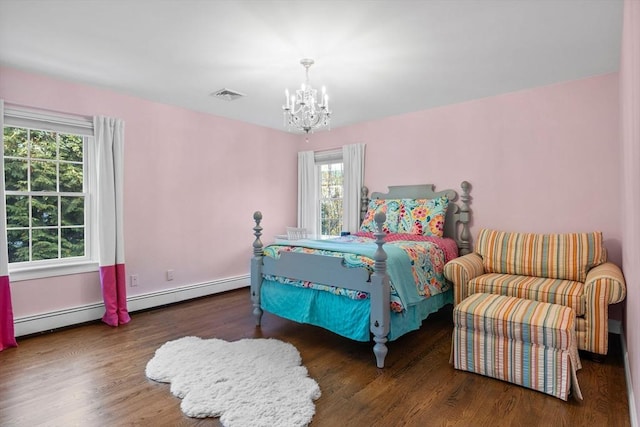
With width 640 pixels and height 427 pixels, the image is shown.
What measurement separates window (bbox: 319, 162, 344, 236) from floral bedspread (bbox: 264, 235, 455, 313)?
1.80 m

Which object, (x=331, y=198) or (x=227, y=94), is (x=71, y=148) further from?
(x=331, y=198)

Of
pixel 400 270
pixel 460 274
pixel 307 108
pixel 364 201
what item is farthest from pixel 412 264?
pixel 364 201

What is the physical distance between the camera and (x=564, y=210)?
128 inches

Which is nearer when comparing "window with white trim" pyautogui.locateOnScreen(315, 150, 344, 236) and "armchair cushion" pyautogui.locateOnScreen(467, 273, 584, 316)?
"armchair cushion" pyautogui.locateOnScreen(467, 273, 584, 316)

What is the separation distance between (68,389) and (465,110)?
168 inches

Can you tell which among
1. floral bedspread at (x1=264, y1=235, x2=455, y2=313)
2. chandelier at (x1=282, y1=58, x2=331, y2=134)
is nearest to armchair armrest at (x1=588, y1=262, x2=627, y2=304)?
floral bedspread at (x1=264, y1=235, x2=455, y2=313)

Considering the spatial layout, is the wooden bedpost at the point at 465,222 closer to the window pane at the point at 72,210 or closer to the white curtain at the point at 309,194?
the white curtain at the point at 309,194

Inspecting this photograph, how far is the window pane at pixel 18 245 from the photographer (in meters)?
3.05

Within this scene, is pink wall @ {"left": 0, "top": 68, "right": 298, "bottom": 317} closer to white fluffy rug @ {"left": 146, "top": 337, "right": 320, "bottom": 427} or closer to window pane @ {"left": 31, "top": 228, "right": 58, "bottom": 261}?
window pane @ {"left": 31, "top": 228, "right": 58, "bottom": 261}

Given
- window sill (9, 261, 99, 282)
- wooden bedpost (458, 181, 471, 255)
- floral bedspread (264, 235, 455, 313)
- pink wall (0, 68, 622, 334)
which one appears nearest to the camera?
floral bedspread (264, 235, 455, 313)

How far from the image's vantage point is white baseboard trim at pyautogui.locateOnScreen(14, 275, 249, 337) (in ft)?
10.0

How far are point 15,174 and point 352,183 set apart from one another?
3.59m

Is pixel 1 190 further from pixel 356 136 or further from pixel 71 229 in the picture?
pixel 356 136

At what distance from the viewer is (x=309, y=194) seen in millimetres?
5332
